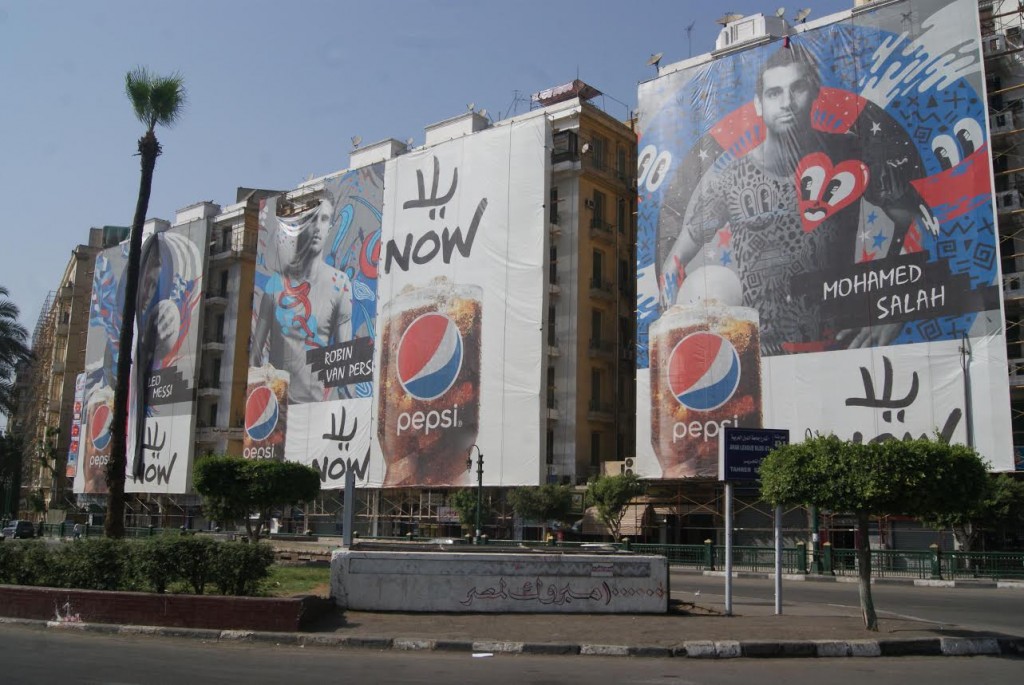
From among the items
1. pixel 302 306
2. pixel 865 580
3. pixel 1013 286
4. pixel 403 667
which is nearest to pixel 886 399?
pixel 1013 286

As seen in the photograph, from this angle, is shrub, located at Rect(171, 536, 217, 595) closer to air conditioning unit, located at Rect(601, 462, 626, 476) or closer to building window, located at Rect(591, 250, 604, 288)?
air conditioning unit, located at Rect(601, 462, 626, 476)

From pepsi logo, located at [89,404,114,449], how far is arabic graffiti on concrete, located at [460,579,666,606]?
190ft

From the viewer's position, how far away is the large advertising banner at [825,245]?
32188 mm

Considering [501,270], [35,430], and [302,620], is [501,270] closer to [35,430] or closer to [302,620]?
[302,620]

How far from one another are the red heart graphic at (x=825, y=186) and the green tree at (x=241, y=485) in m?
21.9

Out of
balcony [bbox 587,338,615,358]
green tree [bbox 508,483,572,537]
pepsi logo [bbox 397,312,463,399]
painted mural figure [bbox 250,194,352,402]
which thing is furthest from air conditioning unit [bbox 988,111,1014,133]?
painted mural figure [bbox 250,194,352,402]

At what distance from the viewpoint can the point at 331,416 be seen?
167ft

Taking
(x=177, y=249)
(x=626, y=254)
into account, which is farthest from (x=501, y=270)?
(x=177, y=249)

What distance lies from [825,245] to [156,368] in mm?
46343

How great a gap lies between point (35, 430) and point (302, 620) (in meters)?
87.3

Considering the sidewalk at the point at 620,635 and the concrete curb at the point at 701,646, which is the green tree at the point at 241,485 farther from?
the concrete curb at the point at 701,646

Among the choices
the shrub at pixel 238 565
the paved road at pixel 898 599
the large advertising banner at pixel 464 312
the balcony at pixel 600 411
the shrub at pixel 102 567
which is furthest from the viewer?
the balcony at pixel 600 411

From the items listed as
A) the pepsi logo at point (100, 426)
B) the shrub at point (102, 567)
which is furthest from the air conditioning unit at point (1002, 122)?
the pepsi logo at point (100, 426)

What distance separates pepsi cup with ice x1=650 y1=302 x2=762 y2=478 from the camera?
121ft
